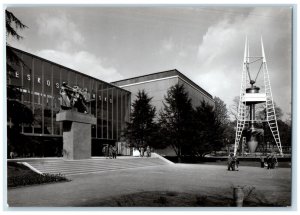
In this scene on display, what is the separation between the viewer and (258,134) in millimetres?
14500

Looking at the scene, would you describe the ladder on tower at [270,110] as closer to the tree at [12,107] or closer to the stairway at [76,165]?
the tree at [12,107]

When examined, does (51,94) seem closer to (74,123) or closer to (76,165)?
(74,123)

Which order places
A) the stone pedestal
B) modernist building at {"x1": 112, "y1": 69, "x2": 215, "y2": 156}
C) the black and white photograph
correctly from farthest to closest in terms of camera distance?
modernist building at {"x1": 112, "y1": 69, "x2": 215, "y2": 156} → the stone pedestal → the black and white photograph

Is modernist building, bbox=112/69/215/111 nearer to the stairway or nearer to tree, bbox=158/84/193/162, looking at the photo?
tree, bbox=158/84/193/162

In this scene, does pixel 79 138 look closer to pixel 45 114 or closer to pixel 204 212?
pixel 45 114

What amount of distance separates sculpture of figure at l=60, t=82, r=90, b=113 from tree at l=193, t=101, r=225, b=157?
1118 centimetres

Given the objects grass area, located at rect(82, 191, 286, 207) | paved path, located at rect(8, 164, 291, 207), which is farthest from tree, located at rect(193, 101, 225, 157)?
grass area, located at rect(82, 191, 286, 207)

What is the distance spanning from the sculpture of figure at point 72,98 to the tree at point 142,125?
10.1 m

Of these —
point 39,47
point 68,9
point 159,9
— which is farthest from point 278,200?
point 39,47

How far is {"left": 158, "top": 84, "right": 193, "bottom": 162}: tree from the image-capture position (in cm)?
2638

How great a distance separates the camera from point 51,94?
81.0ft

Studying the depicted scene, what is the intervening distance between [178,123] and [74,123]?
11304 millimetres

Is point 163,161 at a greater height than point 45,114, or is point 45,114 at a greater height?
point 45,114
